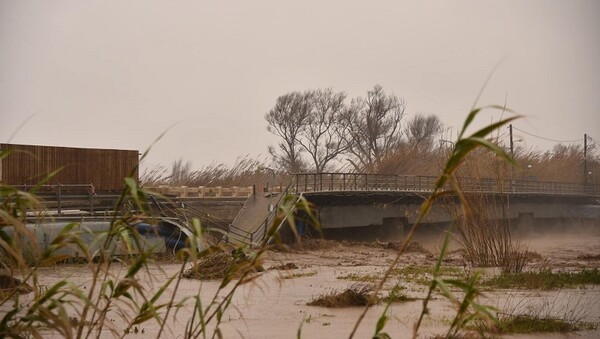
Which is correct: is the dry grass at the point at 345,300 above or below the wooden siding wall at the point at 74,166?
below

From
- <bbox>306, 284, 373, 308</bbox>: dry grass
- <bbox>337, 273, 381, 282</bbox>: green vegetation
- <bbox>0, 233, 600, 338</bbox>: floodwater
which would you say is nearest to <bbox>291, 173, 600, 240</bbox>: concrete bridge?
<bbox>337, 273, 381, 282</bbox>: green vegetation

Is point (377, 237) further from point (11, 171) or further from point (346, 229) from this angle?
point (11, 171)

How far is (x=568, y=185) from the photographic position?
191ft

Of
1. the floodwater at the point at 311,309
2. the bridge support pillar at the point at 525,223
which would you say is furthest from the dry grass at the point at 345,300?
the bridge support pillar at the point at 525,223

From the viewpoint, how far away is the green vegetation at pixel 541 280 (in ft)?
49.3

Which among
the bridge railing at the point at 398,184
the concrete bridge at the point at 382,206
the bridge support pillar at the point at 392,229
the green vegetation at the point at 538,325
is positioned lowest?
the green vegetation at the point at 538,325

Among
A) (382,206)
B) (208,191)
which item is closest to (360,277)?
(382,206)

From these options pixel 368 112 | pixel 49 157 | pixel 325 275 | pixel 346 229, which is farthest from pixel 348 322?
pixel 368 112

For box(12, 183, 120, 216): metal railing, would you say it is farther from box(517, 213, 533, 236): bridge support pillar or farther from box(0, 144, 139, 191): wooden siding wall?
box(517, 213, 533, 236): bridge support pillar

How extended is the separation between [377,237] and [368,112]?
30.7m

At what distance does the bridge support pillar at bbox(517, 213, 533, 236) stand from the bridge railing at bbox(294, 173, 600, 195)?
58.1 inches

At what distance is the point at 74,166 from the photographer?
30.4m

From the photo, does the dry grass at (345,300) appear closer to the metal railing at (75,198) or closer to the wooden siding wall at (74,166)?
the metal railing at (75,198)

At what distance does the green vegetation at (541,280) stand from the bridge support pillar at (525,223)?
3173 centimetres
